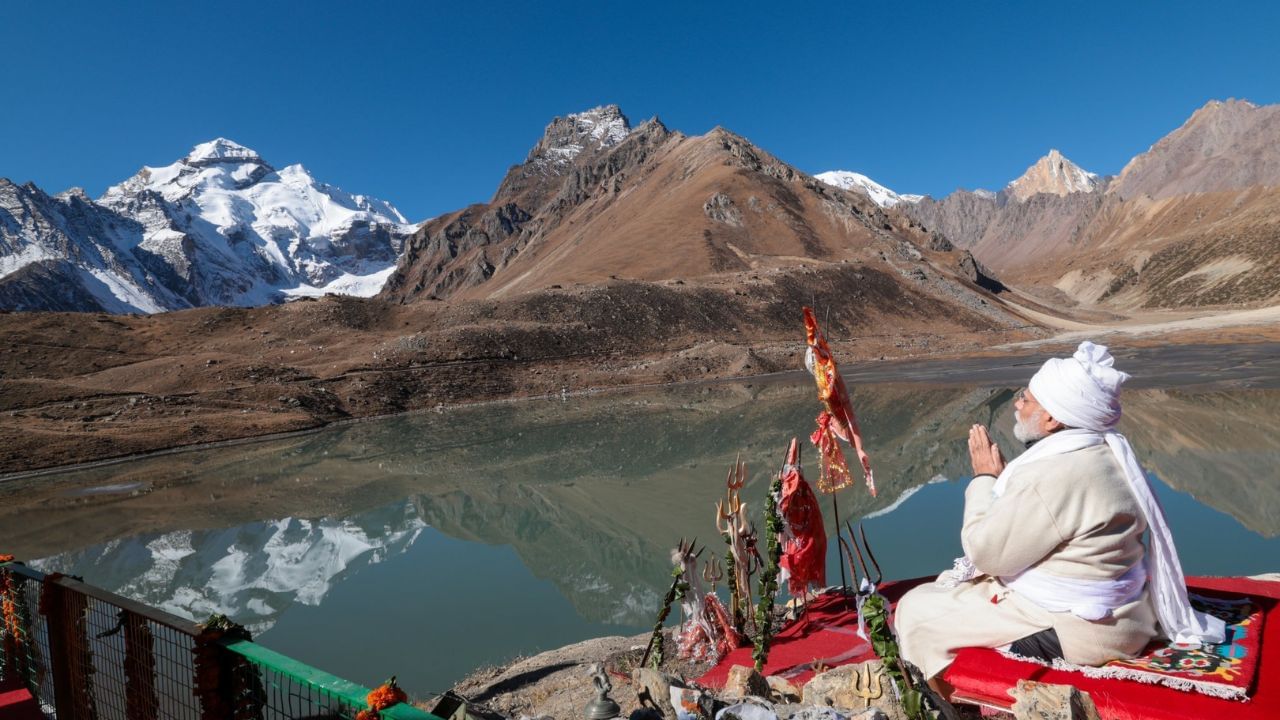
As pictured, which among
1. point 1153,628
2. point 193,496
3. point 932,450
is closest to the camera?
point 1153,628

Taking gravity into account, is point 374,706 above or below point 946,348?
below

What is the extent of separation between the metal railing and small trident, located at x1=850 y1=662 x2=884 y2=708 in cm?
256

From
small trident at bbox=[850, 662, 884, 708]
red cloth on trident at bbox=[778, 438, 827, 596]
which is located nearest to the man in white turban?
small trident at bbox=[850, 662, 884, 708]

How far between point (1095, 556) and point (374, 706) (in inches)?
129

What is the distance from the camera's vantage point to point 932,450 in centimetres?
1875

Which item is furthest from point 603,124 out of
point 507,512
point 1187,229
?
point 507,512

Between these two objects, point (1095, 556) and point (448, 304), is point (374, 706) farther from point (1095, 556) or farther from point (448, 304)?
point (448, 304)

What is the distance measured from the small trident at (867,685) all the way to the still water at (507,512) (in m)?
5.06

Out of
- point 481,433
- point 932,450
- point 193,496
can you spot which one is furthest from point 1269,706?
point 481,433

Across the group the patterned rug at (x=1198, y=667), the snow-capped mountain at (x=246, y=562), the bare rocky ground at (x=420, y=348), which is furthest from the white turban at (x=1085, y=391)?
the bare rocky ground at (x=420, y=348)

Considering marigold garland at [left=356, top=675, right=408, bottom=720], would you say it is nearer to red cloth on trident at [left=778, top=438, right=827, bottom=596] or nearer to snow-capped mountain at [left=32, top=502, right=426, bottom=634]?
red cloth on trident at [left=778, top=438, right=827, bottom=596]

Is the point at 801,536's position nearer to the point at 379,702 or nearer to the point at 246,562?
the point at 379,702

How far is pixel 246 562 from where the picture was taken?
553 inches

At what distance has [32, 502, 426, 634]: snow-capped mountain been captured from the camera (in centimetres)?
1164
